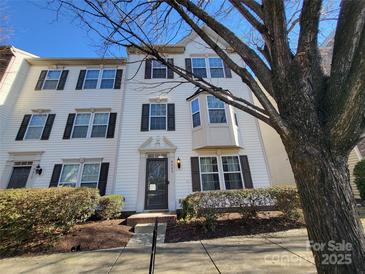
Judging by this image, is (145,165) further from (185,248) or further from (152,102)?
(185,248)

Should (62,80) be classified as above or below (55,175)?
above

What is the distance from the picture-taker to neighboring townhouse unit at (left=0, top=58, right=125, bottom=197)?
9500mm

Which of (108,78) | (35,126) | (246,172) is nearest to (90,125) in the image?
(35,126)

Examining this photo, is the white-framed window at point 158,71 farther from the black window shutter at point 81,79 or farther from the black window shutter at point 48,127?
the black window shutter at point 48,127

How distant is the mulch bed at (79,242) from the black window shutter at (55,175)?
154 inches

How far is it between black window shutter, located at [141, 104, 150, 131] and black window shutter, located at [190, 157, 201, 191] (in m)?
2.77

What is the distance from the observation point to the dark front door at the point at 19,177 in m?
9.31

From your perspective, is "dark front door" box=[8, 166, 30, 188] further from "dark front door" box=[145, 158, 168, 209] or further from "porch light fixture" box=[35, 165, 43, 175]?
"dark front door" box=[145, 158, 168, 209]

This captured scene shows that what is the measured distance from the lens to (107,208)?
7.76 metres

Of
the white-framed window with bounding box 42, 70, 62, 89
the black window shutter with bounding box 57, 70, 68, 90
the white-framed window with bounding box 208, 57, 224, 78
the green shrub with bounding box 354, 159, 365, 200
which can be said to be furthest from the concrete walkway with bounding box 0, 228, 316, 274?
the white-framed window with bounding box 42, 70, 62, 89

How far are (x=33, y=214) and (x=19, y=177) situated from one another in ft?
18.1

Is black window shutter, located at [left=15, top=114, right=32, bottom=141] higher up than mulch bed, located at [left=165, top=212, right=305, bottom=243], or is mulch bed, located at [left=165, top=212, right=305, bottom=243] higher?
black window shutter, located at [left=15, top=114, right=32, bottom=141]

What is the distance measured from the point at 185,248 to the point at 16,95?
38.9ft

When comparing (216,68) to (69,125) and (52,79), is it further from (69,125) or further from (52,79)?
(52,79)
